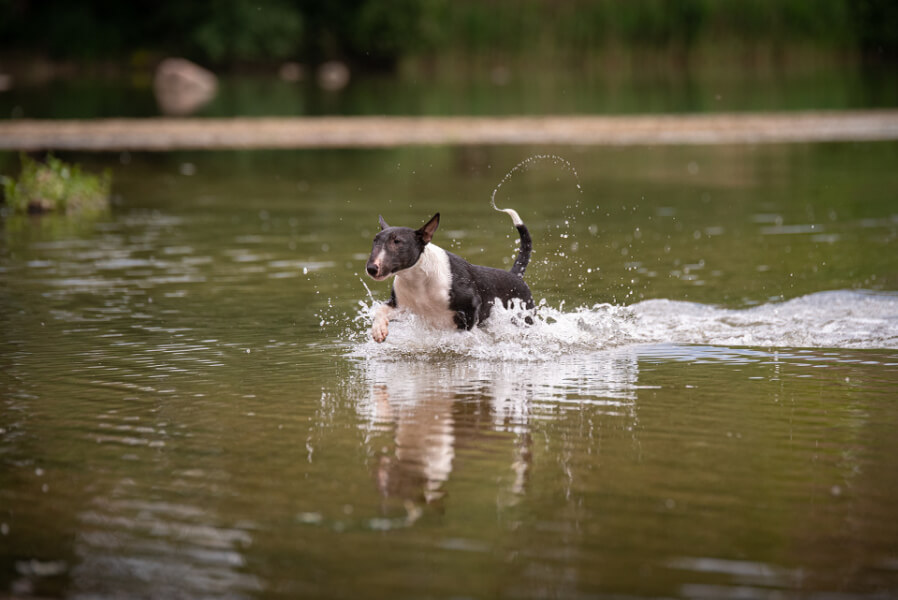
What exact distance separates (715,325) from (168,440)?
496cm

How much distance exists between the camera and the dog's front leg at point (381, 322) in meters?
9.02

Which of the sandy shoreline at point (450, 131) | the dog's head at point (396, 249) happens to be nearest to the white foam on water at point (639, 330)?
the dog's head at point (396, 249)

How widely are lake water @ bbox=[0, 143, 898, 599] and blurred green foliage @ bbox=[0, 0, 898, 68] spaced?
40.3m

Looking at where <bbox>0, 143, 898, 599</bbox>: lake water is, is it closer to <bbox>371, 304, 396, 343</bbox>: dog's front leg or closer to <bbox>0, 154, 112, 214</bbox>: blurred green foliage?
<bbox>371, 304, 396, 343</bbox>: dog's front leg

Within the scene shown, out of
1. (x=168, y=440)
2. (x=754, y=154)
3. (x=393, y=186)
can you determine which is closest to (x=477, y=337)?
(x=168, y=440)

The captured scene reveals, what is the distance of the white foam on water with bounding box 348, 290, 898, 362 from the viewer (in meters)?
9.53

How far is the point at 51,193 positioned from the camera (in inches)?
760

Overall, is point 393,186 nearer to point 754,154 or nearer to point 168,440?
point 754,154

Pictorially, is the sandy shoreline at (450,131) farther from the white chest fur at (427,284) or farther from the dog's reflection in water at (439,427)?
the dog's reflection in water at (439,427)

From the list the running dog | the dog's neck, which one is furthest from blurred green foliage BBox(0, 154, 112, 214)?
the dog's neck

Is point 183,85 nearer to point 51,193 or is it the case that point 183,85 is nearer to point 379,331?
point 51,193

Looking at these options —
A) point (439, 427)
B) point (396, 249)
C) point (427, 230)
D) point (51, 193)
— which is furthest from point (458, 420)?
point (51, 193)

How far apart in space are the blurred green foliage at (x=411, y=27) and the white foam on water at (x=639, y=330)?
44.9m

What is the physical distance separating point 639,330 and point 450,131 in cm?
2056
